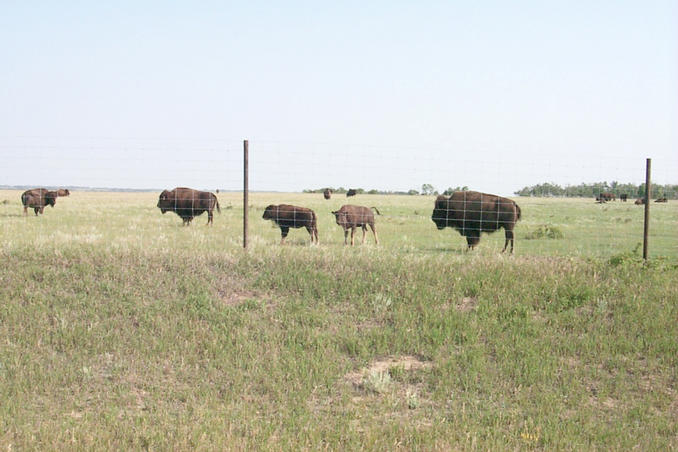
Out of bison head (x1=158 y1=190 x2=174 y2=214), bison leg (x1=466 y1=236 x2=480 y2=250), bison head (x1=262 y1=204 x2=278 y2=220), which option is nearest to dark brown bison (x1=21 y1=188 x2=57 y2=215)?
bison head (x1=158 y1=190 x2=174 y2=214)

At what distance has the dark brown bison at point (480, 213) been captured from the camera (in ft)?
48.9

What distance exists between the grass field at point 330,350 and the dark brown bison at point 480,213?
14.2 feet

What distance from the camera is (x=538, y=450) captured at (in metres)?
4.97

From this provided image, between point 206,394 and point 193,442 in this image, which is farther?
point 206,394

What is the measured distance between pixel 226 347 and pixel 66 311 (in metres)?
2.51

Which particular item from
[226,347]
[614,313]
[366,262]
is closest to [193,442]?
[226,347]

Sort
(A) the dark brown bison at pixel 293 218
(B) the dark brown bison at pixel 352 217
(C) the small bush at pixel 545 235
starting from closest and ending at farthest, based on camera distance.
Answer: (A) the dark brown bison at pixel 293 218, (B) the dark brown bison at pixel 352 217, (C) the small bush at pixel 545 235

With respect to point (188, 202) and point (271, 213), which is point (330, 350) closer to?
point (271, 213)

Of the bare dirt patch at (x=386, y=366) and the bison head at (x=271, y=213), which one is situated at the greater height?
the bison head at (x=271, y=213)

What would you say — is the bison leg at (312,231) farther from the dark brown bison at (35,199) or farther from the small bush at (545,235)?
the dark brown bison at (35,199)

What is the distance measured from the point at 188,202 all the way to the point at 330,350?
18.9 m

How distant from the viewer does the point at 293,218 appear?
17.2 m

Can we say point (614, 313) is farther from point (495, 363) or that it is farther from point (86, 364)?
point (86, 364)

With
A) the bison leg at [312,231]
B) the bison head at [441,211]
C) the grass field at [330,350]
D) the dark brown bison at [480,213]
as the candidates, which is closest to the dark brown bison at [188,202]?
the bison leg at [312,231]
